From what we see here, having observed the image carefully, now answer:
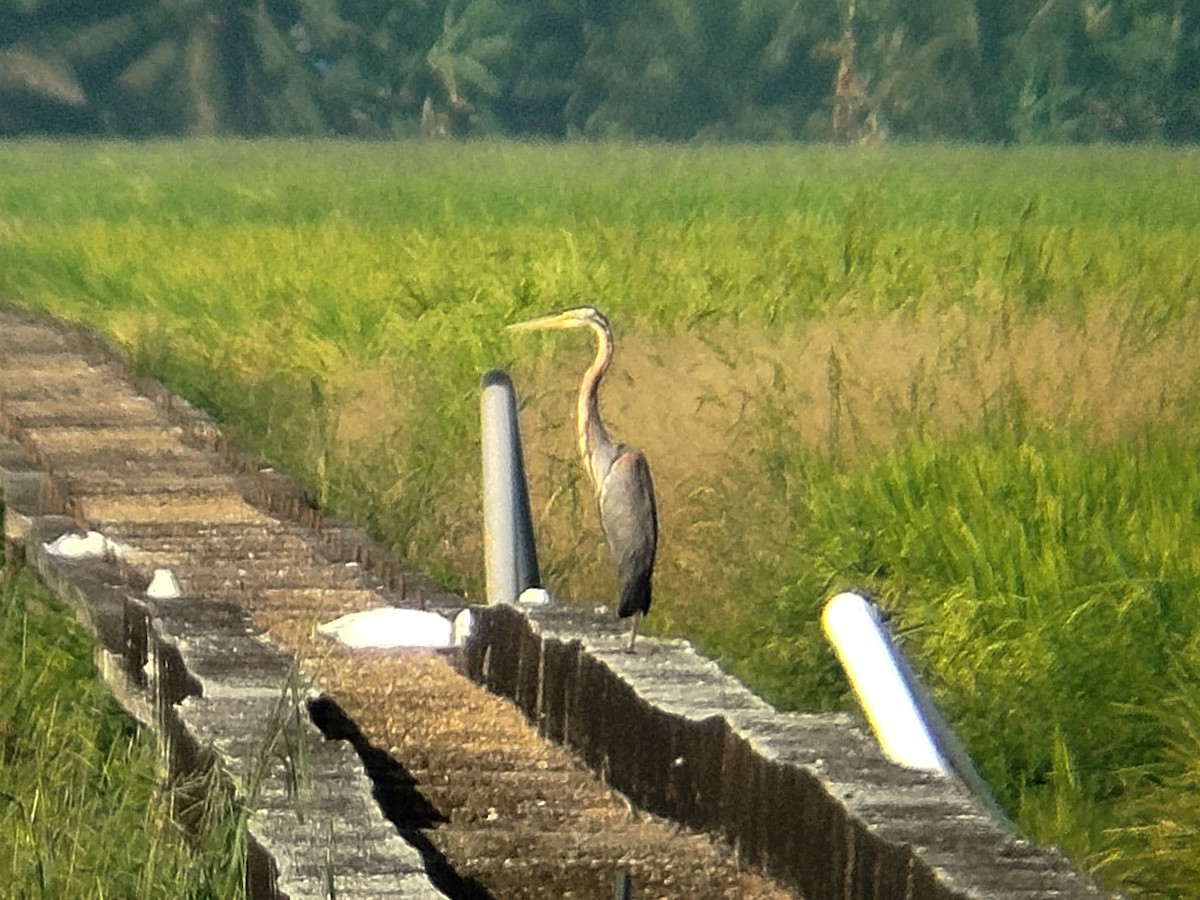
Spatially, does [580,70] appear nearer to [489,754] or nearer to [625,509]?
[625,509]

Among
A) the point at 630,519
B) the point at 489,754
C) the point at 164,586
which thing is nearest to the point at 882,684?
the point at 489,754

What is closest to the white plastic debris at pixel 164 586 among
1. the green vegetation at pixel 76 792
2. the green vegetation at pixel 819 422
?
the green vegetation at pixel 76 792

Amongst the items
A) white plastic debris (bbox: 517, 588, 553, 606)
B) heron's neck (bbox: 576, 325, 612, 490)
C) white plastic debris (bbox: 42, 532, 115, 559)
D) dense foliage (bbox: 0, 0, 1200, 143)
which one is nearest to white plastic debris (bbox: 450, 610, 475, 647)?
white plastic debris (bbox: 517, 588, 553, 606)

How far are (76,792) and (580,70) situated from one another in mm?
55007

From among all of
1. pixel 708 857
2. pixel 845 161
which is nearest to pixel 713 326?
pixel 708 857

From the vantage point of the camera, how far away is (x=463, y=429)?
9.45m

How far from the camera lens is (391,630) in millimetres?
6184

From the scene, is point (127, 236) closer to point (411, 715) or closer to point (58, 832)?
point (411, 715)

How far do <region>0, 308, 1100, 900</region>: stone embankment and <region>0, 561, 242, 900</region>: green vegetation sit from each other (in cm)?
7

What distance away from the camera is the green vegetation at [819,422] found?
6039 mm

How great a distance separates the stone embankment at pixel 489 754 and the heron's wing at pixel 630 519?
0.12m

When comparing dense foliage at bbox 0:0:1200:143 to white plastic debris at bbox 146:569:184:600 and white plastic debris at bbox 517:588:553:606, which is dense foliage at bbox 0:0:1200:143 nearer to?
white plastic debris at bbox 517:588:553:606

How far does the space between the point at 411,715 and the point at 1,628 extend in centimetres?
104

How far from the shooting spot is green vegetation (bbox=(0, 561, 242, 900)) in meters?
4.02
